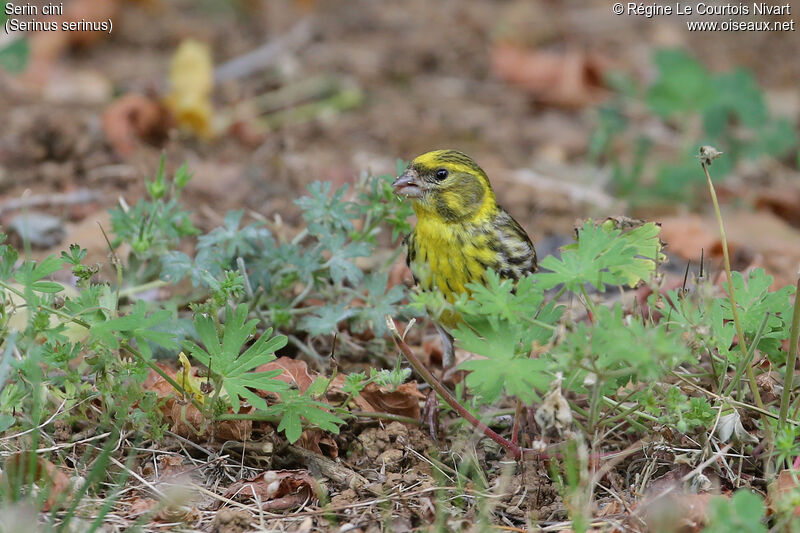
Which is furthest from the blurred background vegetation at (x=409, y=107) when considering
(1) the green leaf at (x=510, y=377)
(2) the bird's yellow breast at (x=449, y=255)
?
(1) the green leaf at (x=510, y=377)

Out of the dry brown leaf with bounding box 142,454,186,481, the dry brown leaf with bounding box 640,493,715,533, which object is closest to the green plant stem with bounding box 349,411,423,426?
the dry brown leaf with bounding box 142,454,186,481

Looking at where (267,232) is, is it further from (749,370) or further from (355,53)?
(355,53)

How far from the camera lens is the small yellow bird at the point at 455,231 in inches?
149

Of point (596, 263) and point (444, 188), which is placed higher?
point (444, 188)

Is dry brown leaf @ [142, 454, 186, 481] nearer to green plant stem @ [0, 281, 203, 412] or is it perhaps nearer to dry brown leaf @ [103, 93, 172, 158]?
green plant stem @ [0, 281, 203, 412]

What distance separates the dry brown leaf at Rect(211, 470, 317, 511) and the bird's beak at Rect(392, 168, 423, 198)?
1.20 meters

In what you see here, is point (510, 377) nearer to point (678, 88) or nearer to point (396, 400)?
point (396, 400)

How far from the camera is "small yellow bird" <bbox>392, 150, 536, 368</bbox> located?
3793mm

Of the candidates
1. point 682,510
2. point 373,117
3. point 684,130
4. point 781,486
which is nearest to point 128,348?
point 682,510

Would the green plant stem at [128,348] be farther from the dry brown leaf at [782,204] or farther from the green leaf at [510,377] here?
the dry brown leaf at [782,204]

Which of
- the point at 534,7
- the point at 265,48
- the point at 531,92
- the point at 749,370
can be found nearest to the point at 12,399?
the point at 749,370

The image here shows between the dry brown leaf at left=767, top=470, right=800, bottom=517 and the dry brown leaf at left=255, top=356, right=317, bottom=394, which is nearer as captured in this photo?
the dry brown leaf at left=767, top=470, right=800, bottom=517

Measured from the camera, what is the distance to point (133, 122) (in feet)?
20.0

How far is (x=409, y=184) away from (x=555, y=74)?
15.3 feet
